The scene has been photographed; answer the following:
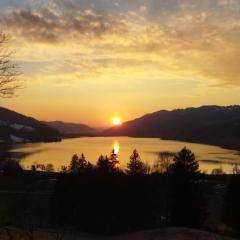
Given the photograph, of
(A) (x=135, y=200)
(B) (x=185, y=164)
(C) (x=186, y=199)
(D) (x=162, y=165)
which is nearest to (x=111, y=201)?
(A) (x=135, y=200)

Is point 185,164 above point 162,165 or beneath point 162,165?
above

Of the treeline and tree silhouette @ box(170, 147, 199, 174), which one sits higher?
Answer: tree silhouette @ box(170, 147, 199, 174)

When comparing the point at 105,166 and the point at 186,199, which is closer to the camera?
the point at 186,199

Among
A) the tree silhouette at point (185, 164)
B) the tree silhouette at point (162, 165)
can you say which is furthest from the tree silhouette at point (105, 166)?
the tree silhouette at point (162, 165)

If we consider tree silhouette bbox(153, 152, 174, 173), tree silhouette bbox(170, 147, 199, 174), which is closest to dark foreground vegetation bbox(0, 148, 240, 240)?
tree silhouette bbox(170, 147, 199, 174)

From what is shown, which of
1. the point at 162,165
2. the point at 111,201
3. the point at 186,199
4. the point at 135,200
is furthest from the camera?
the point at 162,165

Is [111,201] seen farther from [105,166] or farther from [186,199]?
[186,199]

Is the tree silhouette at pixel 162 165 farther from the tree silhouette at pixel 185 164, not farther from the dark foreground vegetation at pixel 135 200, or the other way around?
the tree silhouette at pixel 185 164

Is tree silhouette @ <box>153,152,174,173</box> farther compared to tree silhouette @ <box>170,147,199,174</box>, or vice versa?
tree silhouette @ <box>153,152,174,173</box>

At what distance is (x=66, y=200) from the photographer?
5003 centimetres

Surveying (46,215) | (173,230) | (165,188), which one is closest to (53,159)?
(46,215)

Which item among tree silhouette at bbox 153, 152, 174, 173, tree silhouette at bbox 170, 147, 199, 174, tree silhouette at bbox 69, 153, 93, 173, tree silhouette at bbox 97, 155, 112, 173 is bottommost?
tree silhouette at bbox 153, 152, 174, 173

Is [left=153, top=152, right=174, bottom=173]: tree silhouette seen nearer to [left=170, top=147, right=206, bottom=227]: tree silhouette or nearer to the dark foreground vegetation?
the dark foreground vegetation

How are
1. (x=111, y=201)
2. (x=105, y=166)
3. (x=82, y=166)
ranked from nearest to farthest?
(x=111, y=201)
(x=105, y=166)
(x=82, y=166)
